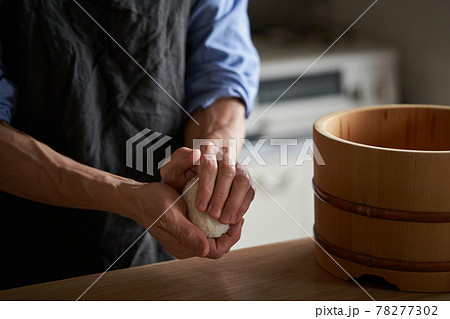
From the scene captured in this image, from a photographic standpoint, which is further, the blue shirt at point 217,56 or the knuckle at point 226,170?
the blue shirt at point 217,56

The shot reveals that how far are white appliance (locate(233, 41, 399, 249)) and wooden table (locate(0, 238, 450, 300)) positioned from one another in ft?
4.13

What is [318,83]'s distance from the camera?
2117mm

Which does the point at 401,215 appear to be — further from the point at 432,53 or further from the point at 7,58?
the point at 432,53

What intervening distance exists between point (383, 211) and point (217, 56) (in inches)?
19.3

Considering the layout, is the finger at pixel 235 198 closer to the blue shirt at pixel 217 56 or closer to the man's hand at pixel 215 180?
the man's hand at pixel 215 180

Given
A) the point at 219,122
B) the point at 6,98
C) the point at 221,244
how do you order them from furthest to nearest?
the point at 219,122 < the point at 6,98 < the point at 221,244

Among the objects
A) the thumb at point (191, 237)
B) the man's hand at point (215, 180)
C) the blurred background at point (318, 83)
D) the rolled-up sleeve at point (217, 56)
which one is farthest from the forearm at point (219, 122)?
the blurred background at point (318, 83)

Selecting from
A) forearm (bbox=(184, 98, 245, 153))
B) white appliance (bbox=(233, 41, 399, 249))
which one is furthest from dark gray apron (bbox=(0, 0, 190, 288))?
white appliance (bbox=(233, 41, 399, 249))

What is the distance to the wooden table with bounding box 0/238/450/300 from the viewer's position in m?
0.66

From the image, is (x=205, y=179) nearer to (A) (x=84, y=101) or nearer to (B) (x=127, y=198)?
(B) (x=127, y=198)

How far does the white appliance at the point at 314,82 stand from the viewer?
206 centimetres

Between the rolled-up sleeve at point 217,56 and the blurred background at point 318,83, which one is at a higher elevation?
the rolled-up sleeve at point 217,56

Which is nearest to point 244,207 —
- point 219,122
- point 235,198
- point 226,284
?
point 235,198

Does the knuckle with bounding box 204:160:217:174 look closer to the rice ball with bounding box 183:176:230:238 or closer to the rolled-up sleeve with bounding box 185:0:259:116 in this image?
the rice ball with bounding box 183:176:230:238
